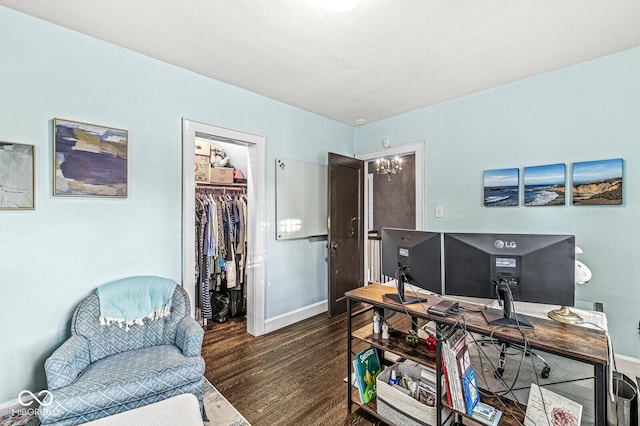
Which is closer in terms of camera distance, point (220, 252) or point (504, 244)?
point (504, 244)

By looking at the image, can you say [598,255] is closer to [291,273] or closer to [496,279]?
[496,279]

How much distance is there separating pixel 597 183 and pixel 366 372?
250 centimetres

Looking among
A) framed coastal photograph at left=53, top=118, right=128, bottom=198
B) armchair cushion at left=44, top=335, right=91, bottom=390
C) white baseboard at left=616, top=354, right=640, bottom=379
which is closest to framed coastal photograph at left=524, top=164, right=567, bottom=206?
white baseboard at left=616, top=354, right=640, bottom=379

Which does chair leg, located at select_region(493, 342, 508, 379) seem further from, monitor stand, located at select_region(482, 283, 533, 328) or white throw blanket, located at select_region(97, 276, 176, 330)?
white throw blanket, located at select_region(97, 276, 176, 330)

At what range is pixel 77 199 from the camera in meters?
2.09

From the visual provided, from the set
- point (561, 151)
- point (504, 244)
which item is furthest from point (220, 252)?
point (561, 151)

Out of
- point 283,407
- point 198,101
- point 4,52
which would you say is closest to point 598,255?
point 283,407

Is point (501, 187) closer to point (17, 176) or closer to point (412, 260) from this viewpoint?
point (412, 260)

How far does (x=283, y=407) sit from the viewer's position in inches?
79.6

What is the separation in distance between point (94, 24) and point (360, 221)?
342cm

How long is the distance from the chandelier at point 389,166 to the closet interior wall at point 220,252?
311cm

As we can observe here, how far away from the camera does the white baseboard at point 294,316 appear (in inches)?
128

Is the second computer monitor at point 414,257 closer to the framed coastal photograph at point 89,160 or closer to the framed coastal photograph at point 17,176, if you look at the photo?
the framed coastal photograph at point 89,160

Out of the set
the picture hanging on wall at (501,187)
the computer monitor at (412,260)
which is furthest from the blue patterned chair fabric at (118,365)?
the picture hanging on wall at (501,187)
